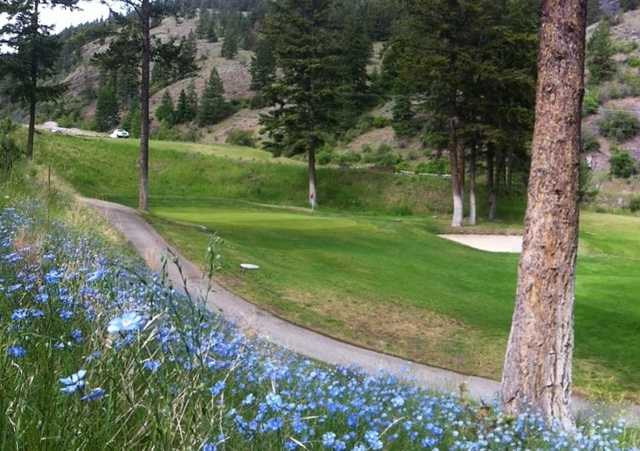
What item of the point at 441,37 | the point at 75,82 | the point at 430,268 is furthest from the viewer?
the point at 75,82

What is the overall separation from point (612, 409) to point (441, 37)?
28829 mm

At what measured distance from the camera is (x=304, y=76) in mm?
42438

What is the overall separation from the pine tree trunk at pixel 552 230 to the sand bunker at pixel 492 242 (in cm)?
1945

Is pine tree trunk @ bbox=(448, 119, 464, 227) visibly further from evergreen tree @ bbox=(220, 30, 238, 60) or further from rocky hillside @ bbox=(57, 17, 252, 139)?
evergreen tree @ bbox=(220, 30, 238, 60)

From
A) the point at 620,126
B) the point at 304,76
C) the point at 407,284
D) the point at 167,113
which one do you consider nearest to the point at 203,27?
the point at 167,113

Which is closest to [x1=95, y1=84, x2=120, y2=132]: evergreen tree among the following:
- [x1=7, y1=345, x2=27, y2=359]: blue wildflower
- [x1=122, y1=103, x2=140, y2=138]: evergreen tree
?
[x1=122, y1=103, x2=140, y2=138]: evergreen tree

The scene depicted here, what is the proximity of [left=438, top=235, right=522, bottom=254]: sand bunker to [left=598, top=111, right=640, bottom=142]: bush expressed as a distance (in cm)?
4683

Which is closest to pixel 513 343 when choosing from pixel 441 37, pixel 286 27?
pixel 441 37

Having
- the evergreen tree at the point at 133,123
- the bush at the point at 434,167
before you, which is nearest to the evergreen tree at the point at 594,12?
the bush at the point at 434,167

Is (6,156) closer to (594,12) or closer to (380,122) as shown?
(380,122)

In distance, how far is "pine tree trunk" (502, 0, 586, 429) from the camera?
21.8ft

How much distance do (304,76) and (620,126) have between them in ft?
147

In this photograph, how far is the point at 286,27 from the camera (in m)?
42.3

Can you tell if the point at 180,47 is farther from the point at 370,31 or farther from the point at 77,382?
the point at 370,31
